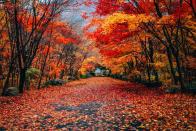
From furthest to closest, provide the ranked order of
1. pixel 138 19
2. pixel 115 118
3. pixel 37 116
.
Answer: pixel 138 19 < pixel 37 116 < pixel 115 118

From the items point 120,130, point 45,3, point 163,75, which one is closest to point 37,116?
point 120,130

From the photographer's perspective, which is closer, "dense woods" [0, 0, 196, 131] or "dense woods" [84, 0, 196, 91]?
"dense woods" [0, 0, 196, 131]

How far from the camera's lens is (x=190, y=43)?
18.5m

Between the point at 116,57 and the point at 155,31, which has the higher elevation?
the point at 155,31

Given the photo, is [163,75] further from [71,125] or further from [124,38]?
[71,125]

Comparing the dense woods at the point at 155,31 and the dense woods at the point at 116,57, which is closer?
the dense woods at the point at 116,57

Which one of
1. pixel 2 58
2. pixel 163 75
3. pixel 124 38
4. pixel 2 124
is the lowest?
pixel 2 124

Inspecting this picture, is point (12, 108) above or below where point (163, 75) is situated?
below

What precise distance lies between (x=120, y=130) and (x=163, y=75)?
51.9ft

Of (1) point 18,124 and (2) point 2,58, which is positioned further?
(2) point 2,58

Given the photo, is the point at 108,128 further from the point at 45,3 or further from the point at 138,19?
the point at 45,3

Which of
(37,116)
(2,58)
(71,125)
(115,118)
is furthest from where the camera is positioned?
(2,58)

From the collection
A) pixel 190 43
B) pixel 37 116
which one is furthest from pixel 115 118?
pixel 190 43

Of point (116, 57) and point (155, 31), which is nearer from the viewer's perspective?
point (155, 31)
